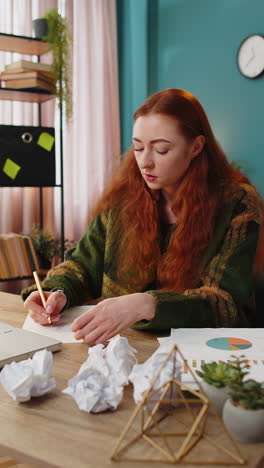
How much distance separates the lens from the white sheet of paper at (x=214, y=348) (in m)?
0.83

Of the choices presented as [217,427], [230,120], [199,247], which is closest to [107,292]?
[199,247]

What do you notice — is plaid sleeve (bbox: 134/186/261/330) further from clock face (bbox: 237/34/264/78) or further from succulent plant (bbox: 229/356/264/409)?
clock face (bbox: 237/34/264/78)

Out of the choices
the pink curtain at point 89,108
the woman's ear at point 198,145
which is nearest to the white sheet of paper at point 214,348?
the woman's ear at point 198,145

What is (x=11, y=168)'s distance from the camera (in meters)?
3.00

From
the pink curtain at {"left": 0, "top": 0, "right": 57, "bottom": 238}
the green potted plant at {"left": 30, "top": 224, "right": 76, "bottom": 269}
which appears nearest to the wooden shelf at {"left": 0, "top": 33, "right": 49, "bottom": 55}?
the pink curtain at {"left": 0, "top": 0, "right": 57, "bottom": 238}

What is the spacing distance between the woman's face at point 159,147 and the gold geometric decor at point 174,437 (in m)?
0.77

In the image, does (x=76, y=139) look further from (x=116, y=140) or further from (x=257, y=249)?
(x=257, y=249)

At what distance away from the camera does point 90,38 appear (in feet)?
12.4

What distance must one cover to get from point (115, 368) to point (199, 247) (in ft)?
2.33

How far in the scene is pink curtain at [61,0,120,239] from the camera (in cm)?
370

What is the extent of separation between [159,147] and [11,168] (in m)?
1.85

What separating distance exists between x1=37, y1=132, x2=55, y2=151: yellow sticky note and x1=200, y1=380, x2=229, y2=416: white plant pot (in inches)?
104

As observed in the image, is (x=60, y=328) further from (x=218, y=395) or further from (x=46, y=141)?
(x=46, y=141)

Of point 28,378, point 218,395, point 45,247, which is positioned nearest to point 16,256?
point 45,247
